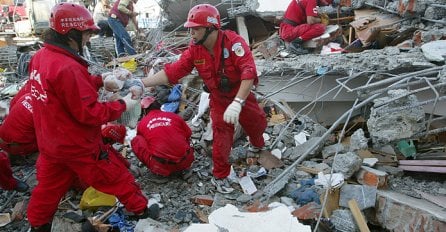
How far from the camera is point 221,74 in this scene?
3.45 meters

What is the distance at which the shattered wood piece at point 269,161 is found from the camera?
392 cm

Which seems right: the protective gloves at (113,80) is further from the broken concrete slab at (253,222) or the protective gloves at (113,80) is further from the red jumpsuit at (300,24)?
the red jumpsuit at (300,24)

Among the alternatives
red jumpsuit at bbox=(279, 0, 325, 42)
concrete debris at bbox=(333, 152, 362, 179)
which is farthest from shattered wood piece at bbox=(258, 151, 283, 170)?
red jumpsuit at bbox=(279, 0, 325, 42)

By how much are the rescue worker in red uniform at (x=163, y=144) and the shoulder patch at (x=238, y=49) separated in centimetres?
94

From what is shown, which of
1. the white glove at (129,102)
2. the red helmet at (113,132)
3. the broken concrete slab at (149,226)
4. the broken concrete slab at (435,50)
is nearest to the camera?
the broken concrete slab at (149,226)

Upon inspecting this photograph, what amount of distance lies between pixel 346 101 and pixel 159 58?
2.95 metres

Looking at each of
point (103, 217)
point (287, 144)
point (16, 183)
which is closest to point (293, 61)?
point (287, 144)

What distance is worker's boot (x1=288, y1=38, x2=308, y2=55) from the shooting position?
20.7ft

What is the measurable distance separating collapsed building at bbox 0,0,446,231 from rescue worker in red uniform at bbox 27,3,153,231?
0.29 metres

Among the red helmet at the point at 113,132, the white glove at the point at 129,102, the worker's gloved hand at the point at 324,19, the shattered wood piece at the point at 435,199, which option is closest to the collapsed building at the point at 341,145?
the shattered wood piece at the point at 435,199

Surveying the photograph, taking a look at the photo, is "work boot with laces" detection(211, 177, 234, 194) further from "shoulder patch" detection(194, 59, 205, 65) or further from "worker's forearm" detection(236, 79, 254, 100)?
"shoulder patch" detection(194, 59, 205, 65)

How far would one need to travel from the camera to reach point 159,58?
5.93m

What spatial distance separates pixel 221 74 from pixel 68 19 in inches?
55.4

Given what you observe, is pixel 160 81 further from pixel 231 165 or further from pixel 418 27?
pixel 418 27
